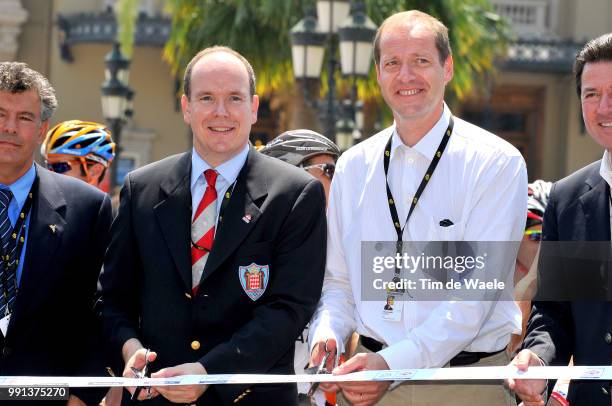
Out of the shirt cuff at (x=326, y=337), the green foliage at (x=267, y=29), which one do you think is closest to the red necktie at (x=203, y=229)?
the shirt cuff at (x=326, y=337)

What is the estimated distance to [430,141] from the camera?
4.52m

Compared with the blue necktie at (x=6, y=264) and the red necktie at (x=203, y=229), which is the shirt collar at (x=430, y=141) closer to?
the red necktie at (x=203, y=229)

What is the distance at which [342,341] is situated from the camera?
4453 mm

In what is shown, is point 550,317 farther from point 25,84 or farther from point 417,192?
point 25,84

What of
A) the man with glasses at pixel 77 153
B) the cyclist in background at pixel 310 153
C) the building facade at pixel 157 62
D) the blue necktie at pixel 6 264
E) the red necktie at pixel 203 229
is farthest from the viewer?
the building facade at pixel 157 62

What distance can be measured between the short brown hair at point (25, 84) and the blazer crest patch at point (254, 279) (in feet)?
3.98

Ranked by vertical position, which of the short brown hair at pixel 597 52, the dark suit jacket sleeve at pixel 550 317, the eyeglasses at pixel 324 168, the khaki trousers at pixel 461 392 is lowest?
the khaki trousers at pixel 461 392

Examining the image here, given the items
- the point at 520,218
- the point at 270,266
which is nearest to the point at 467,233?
the point at 520,218

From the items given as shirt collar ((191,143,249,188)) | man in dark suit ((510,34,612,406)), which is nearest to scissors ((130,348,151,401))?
shirt collar ((191,143,249,188))

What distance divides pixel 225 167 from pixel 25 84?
0.97m

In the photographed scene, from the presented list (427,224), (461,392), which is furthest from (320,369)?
(427,224)

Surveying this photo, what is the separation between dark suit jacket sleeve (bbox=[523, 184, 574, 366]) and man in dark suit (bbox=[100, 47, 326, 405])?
0.93 meters

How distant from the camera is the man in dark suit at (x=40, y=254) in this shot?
458 centimetres

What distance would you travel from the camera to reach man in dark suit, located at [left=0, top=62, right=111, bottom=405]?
458 cm
